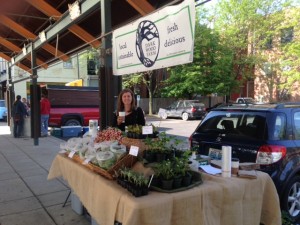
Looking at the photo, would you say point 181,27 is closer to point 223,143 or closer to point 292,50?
point 223,143

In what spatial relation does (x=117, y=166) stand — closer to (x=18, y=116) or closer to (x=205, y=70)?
(x=18, y=116)

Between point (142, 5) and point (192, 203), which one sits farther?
point (142, 5)

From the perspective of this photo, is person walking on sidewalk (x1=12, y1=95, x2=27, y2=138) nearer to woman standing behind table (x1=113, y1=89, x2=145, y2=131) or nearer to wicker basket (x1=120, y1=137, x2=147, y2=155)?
woman standing behind table (x1=113, y1=89, x2=145, y2=131)

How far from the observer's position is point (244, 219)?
2793mm

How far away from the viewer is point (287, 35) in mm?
28703

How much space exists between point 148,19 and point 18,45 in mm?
10225

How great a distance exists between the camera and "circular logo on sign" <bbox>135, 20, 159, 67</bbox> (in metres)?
3.77

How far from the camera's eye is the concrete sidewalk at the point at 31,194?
4.11 m

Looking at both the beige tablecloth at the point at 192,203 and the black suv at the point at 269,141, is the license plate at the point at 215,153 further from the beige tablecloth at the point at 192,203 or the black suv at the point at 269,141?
the beige tablecloth at the point at 192,203

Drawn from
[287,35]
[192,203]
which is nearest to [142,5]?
[192,203]

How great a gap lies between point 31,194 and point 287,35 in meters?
29.2

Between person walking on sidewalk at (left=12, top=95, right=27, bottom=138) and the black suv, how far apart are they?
9791 mm

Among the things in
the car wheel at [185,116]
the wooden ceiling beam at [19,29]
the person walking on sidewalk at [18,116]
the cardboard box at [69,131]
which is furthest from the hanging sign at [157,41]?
the car wheel at [185,116]

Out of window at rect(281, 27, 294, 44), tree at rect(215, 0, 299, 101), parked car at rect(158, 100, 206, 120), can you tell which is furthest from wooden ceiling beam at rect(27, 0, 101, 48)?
window at rect(281, 27, 294, 44)
